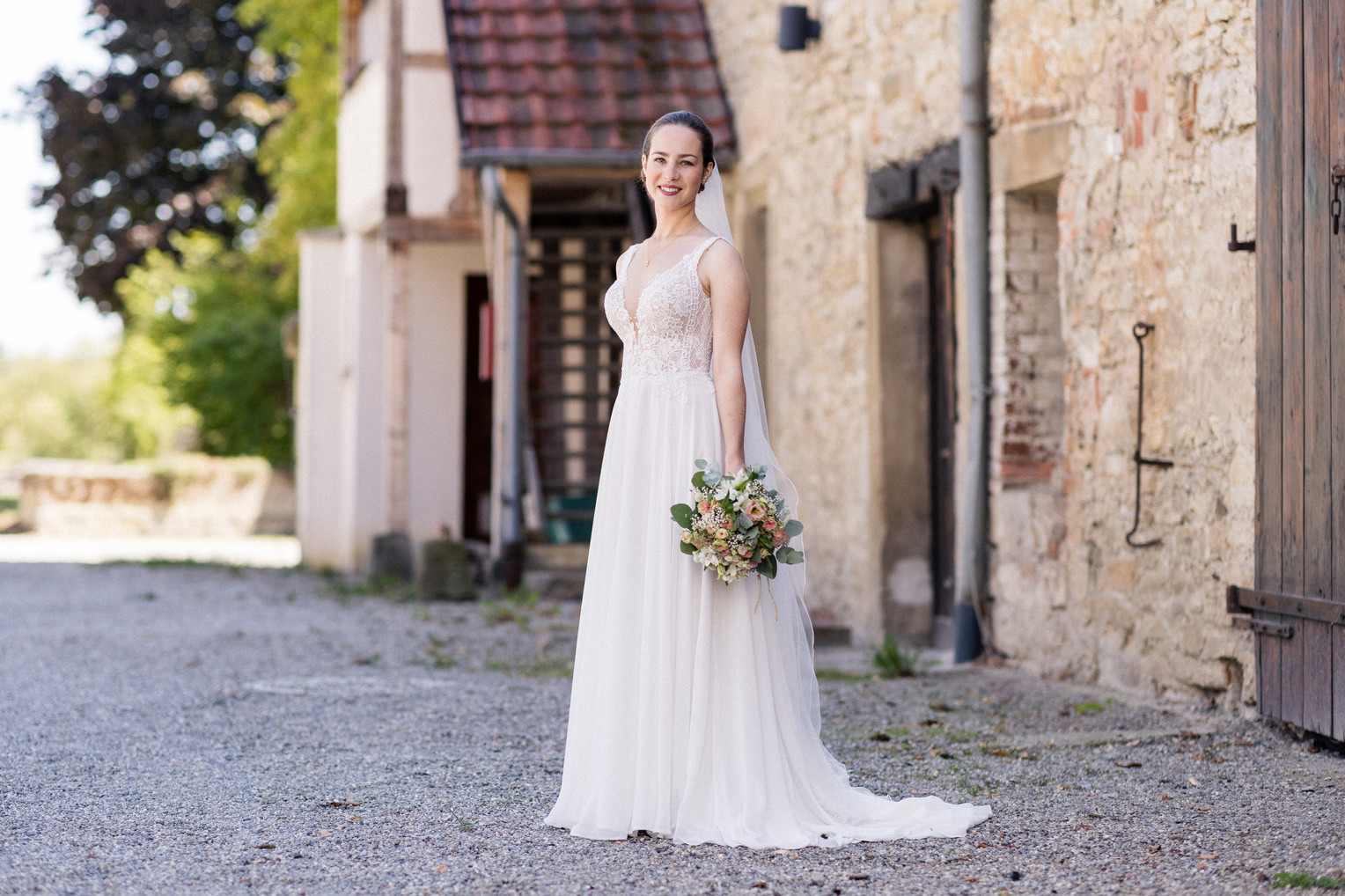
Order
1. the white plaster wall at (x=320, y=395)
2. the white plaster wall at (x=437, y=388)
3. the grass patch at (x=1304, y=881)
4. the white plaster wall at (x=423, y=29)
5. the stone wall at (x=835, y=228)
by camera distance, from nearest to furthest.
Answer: the grass patch at (x=1304, y=881) → the stone wall at (x=835, y=228) → the white plaster wall at (x=423, y=29) → the white plaster wall at (x=437, y=388) → the white plaster wall at (x=320, y=395)

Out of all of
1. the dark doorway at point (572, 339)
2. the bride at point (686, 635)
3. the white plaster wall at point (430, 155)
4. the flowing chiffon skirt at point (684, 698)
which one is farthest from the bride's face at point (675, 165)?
the white plaster wall at point (430, 155)

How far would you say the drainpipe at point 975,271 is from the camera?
7.10m

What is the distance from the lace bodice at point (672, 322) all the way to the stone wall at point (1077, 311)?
2.23 m

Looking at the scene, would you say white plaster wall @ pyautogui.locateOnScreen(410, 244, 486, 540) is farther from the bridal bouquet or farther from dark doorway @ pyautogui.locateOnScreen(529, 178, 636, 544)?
the bridal bouquet

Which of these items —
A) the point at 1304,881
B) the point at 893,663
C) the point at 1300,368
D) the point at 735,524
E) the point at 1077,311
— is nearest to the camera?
the point at 1304,881

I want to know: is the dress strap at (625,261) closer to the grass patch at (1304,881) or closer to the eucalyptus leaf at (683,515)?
the eucalyptus leaf at (683,515)

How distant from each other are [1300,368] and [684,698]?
7.64ft

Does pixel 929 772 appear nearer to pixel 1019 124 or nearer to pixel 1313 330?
pixel 1313 330

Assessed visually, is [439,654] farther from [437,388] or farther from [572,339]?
[437,388]

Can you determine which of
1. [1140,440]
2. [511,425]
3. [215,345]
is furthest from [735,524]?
[215,345]

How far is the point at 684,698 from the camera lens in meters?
4.00

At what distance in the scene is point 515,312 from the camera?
1085 centimetres

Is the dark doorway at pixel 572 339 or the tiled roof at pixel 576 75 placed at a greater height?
the tiled roof at pixel 576 75

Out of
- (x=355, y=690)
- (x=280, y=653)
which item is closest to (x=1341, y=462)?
(x=355, y=690)
